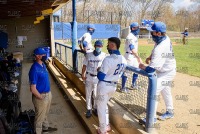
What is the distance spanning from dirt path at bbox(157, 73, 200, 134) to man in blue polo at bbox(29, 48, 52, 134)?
1800 millimetres

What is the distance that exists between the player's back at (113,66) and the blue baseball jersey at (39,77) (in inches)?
37.6

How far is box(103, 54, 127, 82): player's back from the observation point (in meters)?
2.86

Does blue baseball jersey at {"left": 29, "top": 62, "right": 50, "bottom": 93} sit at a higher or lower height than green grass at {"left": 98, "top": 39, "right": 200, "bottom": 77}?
higher

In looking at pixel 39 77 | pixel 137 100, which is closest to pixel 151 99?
pixel 137 100

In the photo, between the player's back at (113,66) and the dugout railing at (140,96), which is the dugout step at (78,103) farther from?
the player's back at (113,66)

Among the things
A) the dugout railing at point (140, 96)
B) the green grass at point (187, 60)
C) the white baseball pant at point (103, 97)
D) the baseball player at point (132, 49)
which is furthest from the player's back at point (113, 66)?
the green grass at point (187, 60)

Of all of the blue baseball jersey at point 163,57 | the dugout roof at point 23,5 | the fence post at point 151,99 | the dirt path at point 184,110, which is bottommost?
the dirt path at point 184,110

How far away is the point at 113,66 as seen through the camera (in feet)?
9.47

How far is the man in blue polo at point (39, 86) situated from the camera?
3064mm

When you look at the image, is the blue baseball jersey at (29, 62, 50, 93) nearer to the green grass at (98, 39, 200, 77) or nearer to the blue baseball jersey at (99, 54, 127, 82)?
the blue baseball jersey at (99, 54, 127, 82)

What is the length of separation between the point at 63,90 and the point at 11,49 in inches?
261

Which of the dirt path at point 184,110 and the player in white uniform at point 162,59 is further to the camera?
the dirt path at point 184,110

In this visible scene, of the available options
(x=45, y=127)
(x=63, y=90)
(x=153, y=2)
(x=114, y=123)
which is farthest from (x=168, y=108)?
(x=153, y=2)

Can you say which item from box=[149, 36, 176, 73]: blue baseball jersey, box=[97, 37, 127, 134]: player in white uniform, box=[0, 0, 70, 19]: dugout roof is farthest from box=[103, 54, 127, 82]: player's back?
box=[0, 0, 70, 19]: dugout roof
